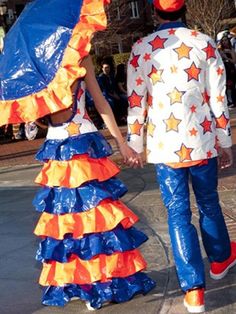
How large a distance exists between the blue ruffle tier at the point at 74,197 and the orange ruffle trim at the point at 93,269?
0.30 meters

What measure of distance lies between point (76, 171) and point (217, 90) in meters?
0.91

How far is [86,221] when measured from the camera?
3832mm

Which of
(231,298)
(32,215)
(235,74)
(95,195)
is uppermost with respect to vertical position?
(95,195)

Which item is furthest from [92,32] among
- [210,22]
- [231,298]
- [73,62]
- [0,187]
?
[210,22]

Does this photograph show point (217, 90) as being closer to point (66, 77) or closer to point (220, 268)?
point (66, 77)

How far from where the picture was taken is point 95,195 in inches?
151

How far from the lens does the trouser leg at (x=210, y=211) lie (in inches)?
153

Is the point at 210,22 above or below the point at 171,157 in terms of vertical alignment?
below

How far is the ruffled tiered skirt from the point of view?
3.84 m

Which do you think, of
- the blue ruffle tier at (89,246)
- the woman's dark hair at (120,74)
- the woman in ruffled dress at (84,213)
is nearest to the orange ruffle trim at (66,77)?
the woman in ruffled dress at (84,213)

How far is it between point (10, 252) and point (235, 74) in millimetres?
12162

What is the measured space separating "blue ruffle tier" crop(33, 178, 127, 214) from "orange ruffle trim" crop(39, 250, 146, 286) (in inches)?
12.0

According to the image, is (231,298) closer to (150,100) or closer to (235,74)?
(150,100)

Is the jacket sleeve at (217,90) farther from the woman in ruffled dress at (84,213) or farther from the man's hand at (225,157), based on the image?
the woman in ruffled dress at (84,213)
